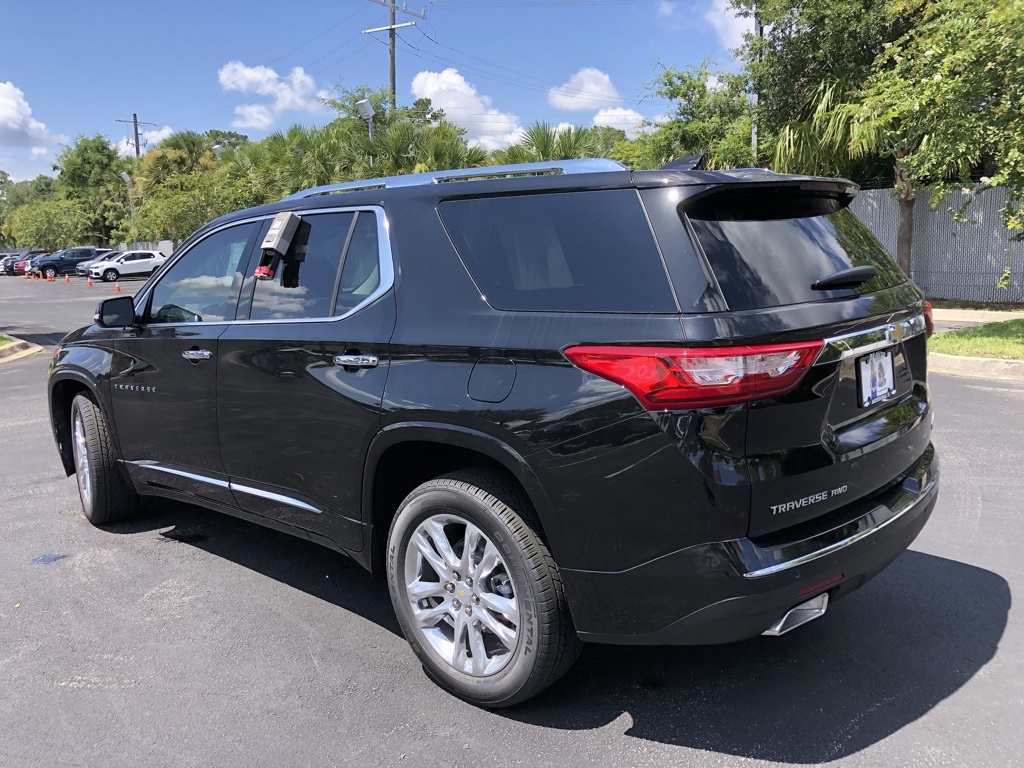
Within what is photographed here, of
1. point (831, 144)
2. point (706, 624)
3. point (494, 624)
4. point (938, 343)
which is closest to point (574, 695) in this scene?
point (494, 624)

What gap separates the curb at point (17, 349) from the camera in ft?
43.4

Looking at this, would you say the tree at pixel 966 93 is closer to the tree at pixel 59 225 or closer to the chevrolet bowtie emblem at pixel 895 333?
the chevrolet bowtie emblem at pixel 895 333

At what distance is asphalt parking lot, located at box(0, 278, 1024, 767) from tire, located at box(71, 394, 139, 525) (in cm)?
32

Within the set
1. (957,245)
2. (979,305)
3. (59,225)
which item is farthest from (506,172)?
(59,225)

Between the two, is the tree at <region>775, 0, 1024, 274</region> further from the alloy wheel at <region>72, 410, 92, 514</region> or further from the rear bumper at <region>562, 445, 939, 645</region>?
the alloy wheel at <region>72, 410, 92, 514</region>

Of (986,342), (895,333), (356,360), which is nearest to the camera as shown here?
(895,333)

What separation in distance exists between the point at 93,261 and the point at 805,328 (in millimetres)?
47954

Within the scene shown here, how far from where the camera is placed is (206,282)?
4172mm

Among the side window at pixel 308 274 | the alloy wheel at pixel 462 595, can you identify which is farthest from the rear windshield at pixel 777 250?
the side window at pixel 308 274

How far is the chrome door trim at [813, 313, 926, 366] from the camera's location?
100.0 inches

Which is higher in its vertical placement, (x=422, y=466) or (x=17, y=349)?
(x=422, y=466)

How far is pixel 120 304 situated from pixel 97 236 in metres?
67.9

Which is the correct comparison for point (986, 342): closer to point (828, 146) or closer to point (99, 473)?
point (828, 146)

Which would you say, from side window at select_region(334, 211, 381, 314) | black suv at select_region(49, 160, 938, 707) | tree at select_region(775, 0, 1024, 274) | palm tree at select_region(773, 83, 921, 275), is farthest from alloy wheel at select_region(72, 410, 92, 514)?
palm tree at select_region(773, 83, 921, 275)
